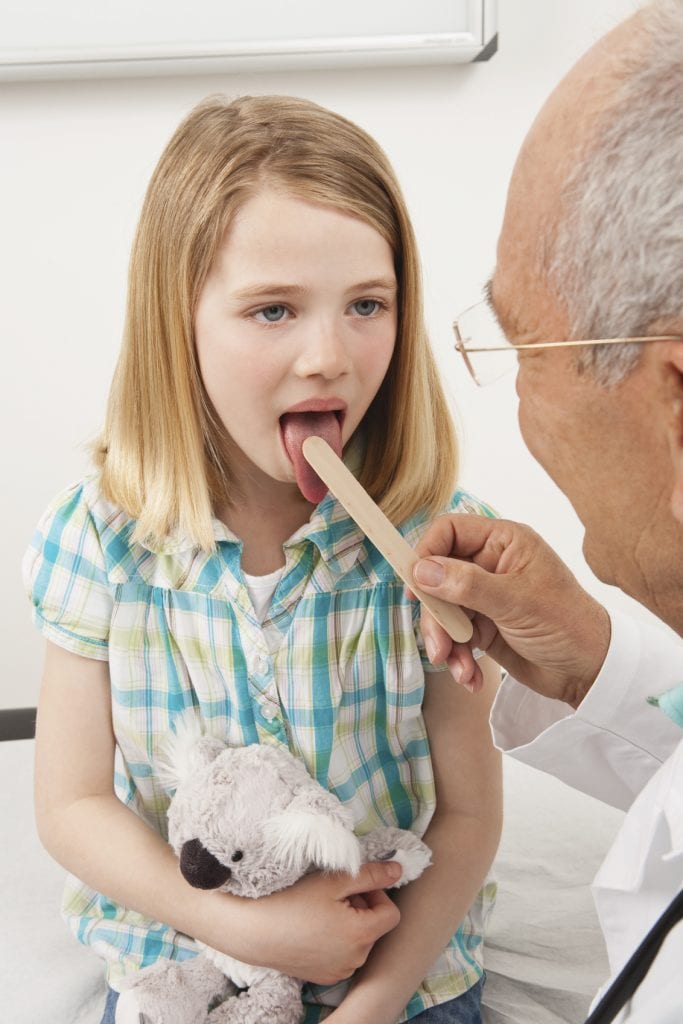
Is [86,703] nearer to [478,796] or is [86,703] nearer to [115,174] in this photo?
[478,796]

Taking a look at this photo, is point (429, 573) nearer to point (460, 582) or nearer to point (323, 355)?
point (460, 582)

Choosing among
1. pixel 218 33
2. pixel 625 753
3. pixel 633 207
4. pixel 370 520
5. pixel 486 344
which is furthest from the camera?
pixel 218 33

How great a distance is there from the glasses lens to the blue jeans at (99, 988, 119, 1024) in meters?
0.65

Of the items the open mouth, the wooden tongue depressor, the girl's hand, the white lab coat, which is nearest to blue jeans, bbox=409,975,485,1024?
the girl's hand

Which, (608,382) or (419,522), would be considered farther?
(419,522)

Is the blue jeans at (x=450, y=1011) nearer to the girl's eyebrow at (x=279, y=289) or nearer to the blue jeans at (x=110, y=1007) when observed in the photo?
the blue jeans at (x=110, y=1007)

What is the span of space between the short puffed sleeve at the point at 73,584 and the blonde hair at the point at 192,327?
0.04 m

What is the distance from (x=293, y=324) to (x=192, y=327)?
0.11 metres

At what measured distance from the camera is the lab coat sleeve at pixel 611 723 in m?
1.01

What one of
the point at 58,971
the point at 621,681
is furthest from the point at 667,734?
the point at 58,971

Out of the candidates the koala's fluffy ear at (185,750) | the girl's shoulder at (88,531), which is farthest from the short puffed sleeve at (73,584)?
the koala's fluffy ear at (185,750)

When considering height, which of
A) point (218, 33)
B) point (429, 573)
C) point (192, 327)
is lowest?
point (429, 573)

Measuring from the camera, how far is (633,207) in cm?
67

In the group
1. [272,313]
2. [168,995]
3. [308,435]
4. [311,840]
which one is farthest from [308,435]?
[168,995]
